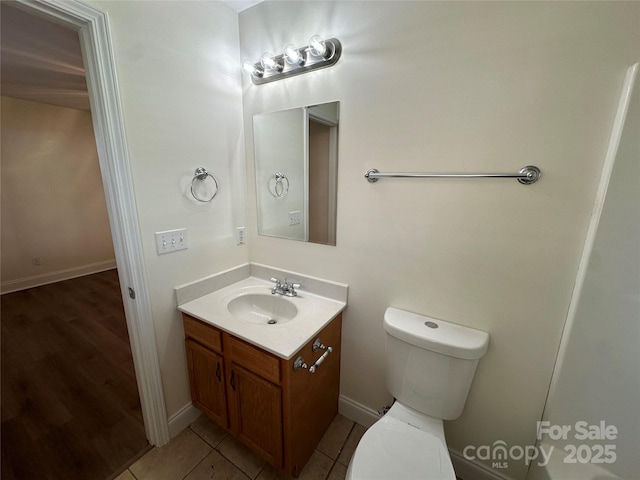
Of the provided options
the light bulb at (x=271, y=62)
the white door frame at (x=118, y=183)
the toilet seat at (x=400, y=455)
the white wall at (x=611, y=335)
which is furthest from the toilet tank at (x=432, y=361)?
the light bulb at (x=271, y=62)

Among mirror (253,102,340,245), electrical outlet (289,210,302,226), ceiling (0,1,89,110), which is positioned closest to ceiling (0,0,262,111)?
ceiling (0,1,89,110)

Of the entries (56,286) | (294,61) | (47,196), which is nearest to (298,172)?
(294,61)

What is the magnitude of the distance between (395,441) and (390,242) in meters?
0.85

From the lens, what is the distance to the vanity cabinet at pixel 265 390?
3.58 feet

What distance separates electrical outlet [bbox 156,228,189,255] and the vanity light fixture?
39.5 inches

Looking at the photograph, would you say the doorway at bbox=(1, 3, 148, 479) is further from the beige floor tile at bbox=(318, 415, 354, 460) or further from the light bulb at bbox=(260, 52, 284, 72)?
the beige floor tile at bbox=(318, 415, 354, 460)

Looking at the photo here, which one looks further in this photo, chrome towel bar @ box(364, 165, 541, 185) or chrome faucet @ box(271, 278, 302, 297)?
chrome faucet @ box(271, 278, 302, 297)

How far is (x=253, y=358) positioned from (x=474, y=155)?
1.30 meters

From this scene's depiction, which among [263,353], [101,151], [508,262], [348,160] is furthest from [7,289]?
[508,262]

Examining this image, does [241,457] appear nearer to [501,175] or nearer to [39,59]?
[501,175]

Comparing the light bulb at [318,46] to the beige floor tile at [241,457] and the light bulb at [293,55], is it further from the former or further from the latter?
the beige floor tile at [241,457]

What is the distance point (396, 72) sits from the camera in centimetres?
110

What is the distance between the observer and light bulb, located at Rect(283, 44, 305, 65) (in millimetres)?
1246

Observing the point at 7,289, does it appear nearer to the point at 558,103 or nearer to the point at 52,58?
the point at 52,58
